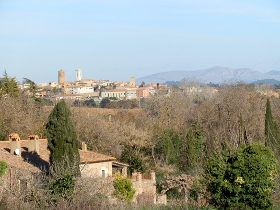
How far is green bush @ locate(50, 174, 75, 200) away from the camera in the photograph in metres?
16.0

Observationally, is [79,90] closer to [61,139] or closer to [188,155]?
[188,155]

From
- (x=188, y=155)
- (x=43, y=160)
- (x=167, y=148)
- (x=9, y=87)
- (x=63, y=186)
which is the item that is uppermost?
(x=9, y=87)

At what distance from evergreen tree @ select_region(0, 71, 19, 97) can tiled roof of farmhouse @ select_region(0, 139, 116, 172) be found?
13.2 meters

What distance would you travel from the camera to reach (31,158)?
24.3 meters

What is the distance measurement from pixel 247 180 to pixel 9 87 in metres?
26.6

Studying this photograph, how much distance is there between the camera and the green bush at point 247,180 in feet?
50.6

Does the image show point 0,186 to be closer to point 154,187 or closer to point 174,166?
point 154,187

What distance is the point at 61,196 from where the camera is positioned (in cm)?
1548

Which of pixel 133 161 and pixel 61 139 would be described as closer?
pixel 61 139

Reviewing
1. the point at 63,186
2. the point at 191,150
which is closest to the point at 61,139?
the point at 63,186

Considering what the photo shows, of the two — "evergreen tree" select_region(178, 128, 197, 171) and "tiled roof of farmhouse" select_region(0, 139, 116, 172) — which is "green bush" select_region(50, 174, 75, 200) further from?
"evergreen tree" select_region(178, 128, 197, 171)

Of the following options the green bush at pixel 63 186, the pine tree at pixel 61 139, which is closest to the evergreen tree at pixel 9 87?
the pine tree at pixel 61 139

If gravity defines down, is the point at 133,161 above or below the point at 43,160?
below

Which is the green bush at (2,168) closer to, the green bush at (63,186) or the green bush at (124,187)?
the green bush at (63,186)
